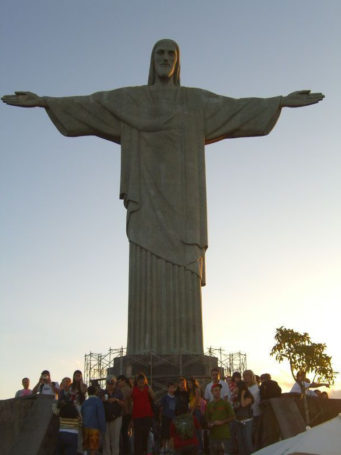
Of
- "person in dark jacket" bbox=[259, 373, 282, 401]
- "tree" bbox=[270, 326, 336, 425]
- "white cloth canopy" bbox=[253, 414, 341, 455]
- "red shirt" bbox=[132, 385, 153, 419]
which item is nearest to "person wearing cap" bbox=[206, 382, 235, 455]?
"person in dark jacket" bbox=[259, 373, 282, 401]

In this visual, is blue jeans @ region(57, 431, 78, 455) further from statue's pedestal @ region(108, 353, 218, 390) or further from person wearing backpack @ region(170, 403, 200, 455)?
statue's pedestal @ region(108, 353, 218, 390)

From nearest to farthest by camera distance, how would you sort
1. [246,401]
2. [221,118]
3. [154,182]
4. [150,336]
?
[246,401] → [150,336] → [154,182] → [221,118]

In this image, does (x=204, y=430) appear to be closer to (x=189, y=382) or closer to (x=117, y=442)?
(x=189, y=382)

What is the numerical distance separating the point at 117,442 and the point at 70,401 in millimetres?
1273

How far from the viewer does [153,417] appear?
11258 millimetres

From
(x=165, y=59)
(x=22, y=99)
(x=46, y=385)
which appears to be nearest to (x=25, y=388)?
(x=46, y=385)

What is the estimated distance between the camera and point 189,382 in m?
11.9

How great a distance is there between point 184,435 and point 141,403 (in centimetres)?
106

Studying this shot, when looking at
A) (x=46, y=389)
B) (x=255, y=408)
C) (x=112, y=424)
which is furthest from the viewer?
(x=46, y=389)

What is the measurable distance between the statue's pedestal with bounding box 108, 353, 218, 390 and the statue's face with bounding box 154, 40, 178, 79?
824cm

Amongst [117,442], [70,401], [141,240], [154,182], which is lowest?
[117,442]

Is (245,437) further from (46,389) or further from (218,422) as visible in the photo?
(46,389)

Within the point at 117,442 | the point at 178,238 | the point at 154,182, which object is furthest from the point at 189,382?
the point at 154,182

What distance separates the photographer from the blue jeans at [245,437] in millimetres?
10961
